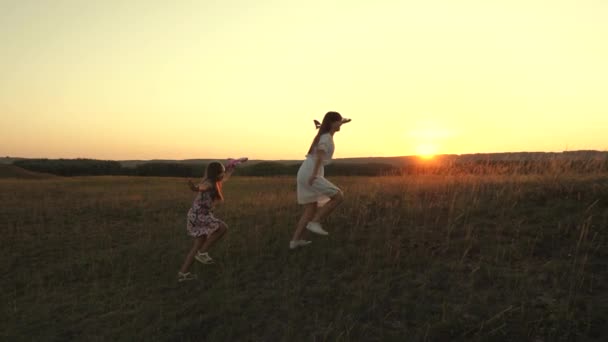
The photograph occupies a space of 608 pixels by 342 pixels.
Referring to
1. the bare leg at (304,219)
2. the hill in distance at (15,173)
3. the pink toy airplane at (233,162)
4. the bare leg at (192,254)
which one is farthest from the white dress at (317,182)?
the hill in distance at (15,173)

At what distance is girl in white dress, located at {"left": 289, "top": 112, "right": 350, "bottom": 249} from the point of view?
23.9ft

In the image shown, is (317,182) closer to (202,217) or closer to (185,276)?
(202,217)

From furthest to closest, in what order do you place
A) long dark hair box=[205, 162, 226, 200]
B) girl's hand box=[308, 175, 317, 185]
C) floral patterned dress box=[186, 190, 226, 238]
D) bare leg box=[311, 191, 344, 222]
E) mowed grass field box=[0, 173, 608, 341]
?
bare leg box=[311, 191, 344, 222], girl's hand box=[308, 175, 317, 185], floral patterned dress box=[186, 190, 226, 238], long dark hair box=[205, 162, 226, 200], mowed grass field box=[0, 173, 608, 341]

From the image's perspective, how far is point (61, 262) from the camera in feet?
29.9

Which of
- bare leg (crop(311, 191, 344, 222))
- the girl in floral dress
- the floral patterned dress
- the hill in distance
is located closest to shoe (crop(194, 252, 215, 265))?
the girl in floral dress

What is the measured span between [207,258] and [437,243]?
3.77 m

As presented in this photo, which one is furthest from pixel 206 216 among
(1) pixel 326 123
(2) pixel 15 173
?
(2) pixel 15 173

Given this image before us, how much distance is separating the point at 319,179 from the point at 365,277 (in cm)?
186

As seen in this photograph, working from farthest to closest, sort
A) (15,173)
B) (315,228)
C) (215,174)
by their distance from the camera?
(15,173)
(315,228)
(215,174)

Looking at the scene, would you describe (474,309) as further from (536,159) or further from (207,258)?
(536,159)

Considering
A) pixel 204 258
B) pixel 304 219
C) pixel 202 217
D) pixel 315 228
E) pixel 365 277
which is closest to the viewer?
pixel 365 277

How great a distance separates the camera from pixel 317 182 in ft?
24.2

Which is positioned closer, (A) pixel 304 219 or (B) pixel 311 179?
(B) pixel 311 179

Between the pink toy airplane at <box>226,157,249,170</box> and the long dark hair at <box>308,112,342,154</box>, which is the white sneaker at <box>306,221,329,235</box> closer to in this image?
the long dark hair at <box>308,112,342,154</box>
